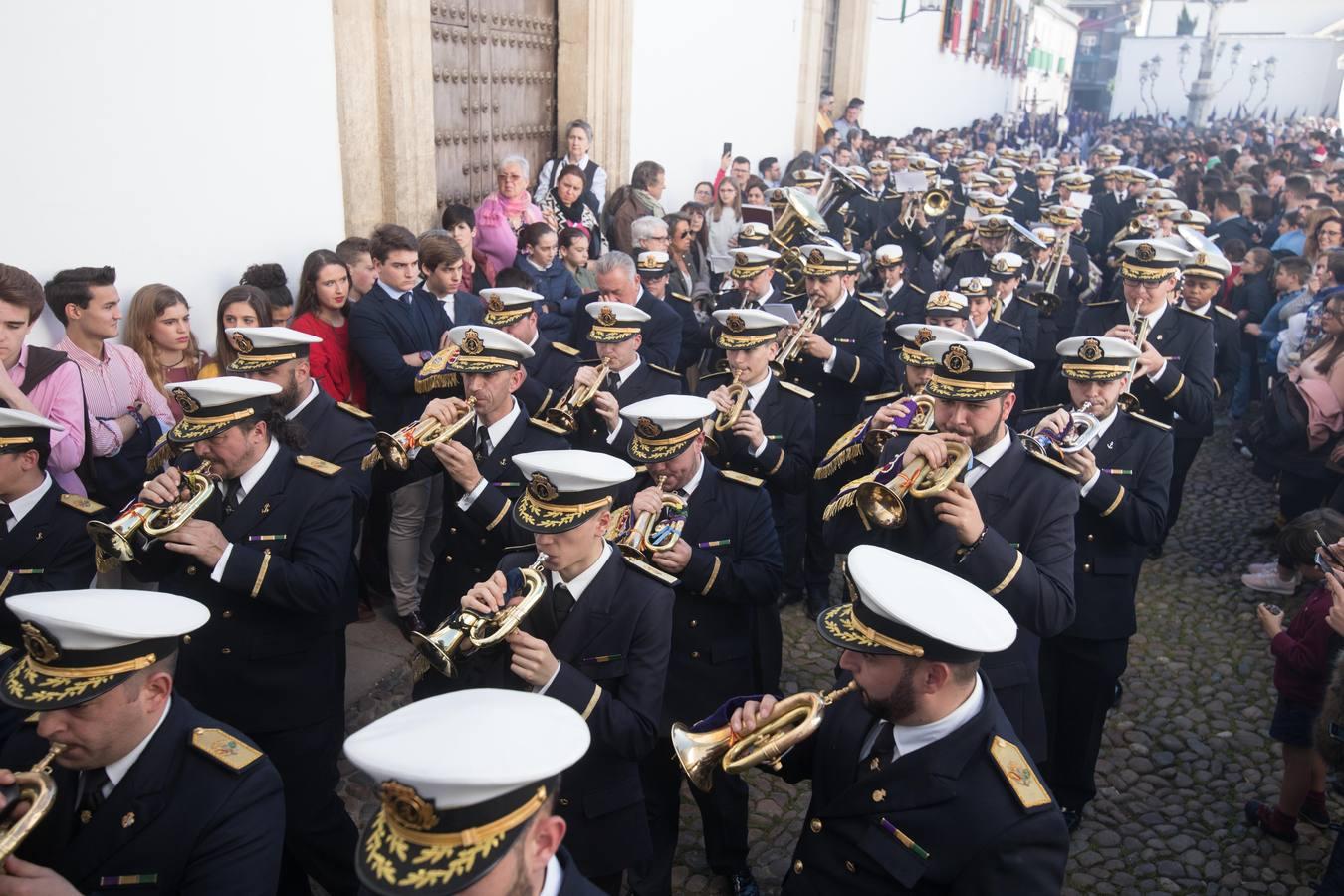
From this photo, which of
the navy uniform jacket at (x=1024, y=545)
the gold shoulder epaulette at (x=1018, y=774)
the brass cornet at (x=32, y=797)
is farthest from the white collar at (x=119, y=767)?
the navy uniform jacket at (x=1024, y=545)

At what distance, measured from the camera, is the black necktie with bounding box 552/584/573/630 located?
3721 millimetres

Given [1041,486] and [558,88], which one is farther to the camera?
[558,88]

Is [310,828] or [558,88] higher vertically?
[558,88]

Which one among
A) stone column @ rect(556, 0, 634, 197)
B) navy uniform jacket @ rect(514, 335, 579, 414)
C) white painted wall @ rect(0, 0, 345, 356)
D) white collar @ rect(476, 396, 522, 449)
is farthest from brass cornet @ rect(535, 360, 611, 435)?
stone column @ rect(556, 0, 634, 197)

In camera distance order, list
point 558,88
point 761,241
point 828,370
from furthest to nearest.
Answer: point 558,88, point 761,241, point 828,370

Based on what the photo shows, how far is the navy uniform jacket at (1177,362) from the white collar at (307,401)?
5016mm

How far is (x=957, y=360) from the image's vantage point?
14.8ft

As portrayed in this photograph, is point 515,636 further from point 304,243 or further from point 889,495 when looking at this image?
point 304,243

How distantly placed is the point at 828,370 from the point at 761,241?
3158 millimetres

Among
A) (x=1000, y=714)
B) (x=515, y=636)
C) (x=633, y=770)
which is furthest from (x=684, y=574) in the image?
(x=1000, y=714)

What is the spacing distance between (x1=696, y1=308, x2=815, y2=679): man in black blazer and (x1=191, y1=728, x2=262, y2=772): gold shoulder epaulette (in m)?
2.63

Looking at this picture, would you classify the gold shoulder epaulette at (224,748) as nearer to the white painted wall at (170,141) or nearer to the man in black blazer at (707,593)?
the man in black blazer at (707,593)

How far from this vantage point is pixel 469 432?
5.30m

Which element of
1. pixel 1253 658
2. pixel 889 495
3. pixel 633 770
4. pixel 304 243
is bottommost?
pixel 1253 658
